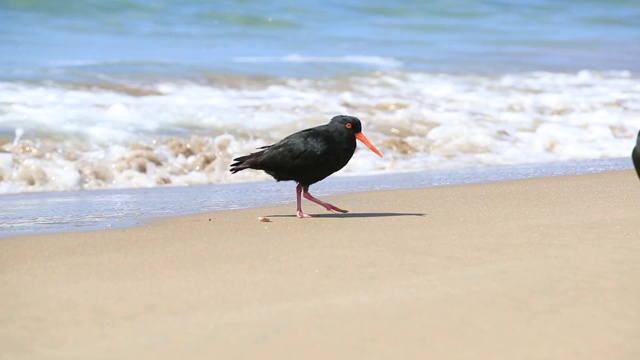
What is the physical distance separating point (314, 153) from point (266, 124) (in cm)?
458

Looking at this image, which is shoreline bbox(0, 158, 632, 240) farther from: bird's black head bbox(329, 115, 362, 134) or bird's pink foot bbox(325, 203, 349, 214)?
bird's black head bbox(329, 115, 362, 134)

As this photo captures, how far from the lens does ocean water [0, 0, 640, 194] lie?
989 centimetres

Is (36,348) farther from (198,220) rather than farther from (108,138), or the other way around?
(108,138)

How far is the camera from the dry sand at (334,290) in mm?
3611

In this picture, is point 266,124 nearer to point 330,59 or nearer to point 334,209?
point 334,209

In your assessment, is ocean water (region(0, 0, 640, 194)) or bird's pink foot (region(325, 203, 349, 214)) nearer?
bird's pink foot (region(325, 203, 349, 214))

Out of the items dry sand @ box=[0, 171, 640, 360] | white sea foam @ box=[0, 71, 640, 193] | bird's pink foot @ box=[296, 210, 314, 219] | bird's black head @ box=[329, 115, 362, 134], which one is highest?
bird's black head @ box=[329, 115, 362, 134]

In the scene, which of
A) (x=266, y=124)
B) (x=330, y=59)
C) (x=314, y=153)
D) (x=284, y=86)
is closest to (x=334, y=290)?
(x=314, y=153)

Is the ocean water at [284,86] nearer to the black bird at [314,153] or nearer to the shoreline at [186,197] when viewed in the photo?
the shoreline at [186,197]

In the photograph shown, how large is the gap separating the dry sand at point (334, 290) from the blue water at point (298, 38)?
9.05 m

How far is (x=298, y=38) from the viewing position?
2088 centimetres

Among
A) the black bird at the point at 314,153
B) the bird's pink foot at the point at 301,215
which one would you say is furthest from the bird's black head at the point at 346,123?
the bird's pink foot at the point at 301,215

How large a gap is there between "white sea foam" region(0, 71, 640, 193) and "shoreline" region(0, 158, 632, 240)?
1.52ft

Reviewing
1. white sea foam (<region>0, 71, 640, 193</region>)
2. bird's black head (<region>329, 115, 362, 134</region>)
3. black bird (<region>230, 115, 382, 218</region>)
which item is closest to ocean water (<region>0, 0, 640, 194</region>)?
white sea foam (<region>0, 71, 640, 193</region>)
